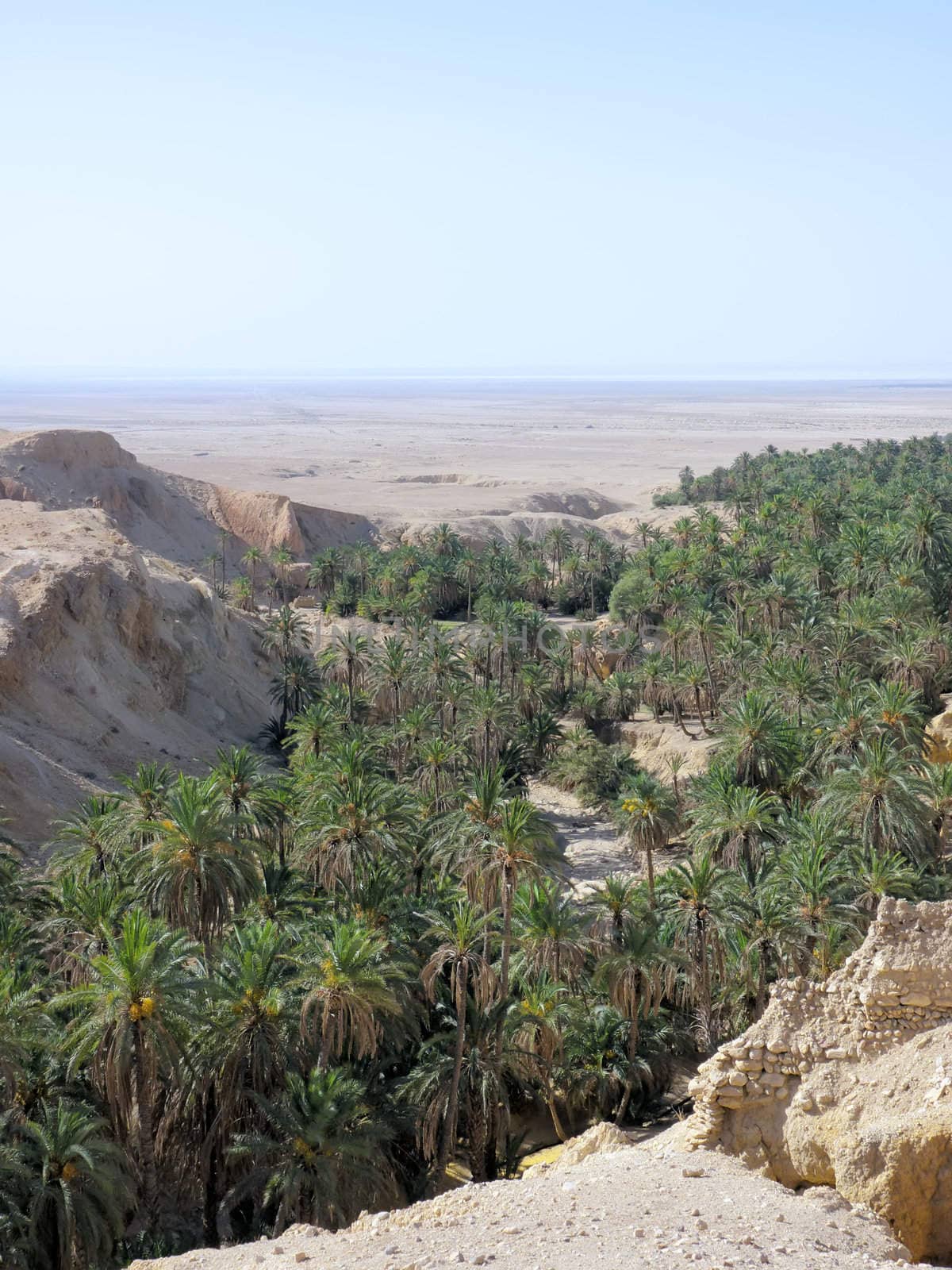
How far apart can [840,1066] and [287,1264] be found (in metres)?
6.70

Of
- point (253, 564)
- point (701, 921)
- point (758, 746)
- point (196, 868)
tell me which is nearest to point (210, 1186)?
point (196, 868)

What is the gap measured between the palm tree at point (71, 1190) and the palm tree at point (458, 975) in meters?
6.32

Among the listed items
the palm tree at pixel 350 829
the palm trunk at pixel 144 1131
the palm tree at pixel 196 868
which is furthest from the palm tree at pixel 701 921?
the palm trunk at pixel 144 1131

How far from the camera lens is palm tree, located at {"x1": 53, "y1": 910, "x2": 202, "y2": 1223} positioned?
19734 mm

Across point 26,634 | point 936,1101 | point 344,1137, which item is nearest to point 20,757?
point 26,634

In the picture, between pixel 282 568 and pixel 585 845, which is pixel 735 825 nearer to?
pixel 585 845

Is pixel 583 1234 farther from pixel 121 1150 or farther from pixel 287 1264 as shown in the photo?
pixel 121 1150

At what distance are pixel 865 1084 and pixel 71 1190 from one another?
1232cm

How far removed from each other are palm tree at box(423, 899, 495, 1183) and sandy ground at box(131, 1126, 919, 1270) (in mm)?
9017

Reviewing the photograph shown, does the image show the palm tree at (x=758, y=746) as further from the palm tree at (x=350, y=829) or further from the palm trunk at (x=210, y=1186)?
the palm trunk at (x=210, y=1186)

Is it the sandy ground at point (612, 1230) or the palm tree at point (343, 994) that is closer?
the sandy ground at point (612, 1230)

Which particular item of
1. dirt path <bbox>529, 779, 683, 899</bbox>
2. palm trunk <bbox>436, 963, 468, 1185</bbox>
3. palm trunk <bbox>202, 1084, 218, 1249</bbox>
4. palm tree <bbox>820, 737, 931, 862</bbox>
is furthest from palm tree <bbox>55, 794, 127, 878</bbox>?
palm tree <bbox>820, 737, 931, 862</bbox>

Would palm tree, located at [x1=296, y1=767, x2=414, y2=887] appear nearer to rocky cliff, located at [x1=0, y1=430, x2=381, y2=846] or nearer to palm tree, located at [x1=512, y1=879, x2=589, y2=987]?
palm tree, located at [x1=512, y1=879, x2=589, y2=987]

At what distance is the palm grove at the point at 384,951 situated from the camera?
66.9ft
